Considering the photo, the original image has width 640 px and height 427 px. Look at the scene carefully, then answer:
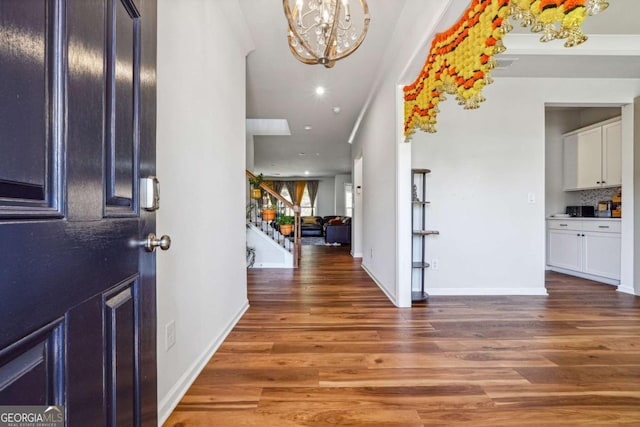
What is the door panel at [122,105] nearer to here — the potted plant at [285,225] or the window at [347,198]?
the potted plant at [285,225]

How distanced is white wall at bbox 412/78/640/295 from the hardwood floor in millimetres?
399

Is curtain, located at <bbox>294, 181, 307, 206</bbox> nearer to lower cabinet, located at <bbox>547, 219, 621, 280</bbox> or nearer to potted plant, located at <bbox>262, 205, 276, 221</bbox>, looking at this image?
potted plant, located at <bbox>262, 205, 276, 221</bbox>

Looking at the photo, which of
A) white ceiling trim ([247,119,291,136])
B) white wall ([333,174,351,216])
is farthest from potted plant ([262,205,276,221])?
white wall ([333,174,351,216])

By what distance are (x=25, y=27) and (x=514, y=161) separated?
4.03 meters

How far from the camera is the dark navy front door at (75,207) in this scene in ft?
1.37

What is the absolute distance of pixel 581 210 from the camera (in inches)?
174

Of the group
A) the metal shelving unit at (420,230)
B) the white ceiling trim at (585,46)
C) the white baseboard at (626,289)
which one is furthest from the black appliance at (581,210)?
the metal shelving unit at (420,230)

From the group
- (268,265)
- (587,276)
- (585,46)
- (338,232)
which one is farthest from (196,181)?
(338,232)

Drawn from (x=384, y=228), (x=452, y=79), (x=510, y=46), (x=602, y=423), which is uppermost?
(x=510, y=46)

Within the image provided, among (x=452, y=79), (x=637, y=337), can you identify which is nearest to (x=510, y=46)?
(x=452, y=79)

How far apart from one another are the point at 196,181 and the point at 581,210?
5377 millimetres

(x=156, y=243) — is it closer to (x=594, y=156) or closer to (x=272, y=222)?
(x=272, y=222)

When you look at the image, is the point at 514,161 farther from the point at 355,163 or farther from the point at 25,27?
the point at 25,27

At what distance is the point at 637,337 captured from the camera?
88.6 inches
